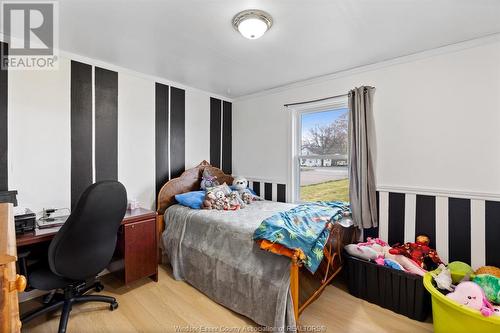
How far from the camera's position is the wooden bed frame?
1663 millimetres

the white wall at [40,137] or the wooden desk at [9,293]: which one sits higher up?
the white wall at [40,137]

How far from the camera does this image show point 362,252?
2.19 m

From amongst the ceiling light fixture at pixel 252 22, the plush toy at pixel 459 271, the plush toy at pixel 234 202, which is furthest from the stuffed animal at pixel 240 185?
the plush toy at pixel 459 271

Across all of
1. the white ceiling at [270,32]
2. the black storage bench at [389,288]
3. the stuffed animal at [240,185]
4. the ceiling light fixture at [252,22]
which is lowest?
the black storage bench at [389,288]

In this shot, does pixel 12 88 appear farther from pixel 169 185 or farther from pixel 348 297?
pixel 348 297

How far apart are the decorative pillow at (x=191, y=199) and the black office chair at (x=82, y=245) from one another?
3.23ft

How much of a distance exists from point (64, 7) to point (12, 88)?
0.98 metres

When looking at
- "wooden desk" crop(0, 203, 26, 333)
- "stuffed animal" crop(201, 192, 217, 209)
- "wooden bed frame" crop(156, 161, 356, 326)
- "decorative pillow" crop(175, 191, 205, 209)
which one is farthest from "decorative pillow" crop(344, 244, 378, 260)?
"wooden desk" crop(0, 203, 26, 333)

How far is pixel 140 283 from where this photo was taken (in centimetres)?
240

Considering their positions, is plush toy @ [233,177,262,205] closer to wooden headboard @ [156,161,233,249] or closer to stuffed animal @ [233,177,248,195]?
stuffed animal @ [233,177,248,195]

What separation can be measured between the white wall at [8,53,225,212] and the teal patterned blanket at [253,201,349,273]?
1.82 metres

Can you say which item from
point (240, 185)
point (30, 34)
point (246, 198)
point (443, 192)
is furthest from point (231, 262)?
point (30, 34)

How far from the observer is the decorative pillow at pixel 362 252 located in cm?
215

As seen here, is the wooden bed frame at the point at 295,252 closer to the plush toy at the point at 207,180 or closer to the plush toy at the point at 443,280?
the plush toy at the point at 207,180
